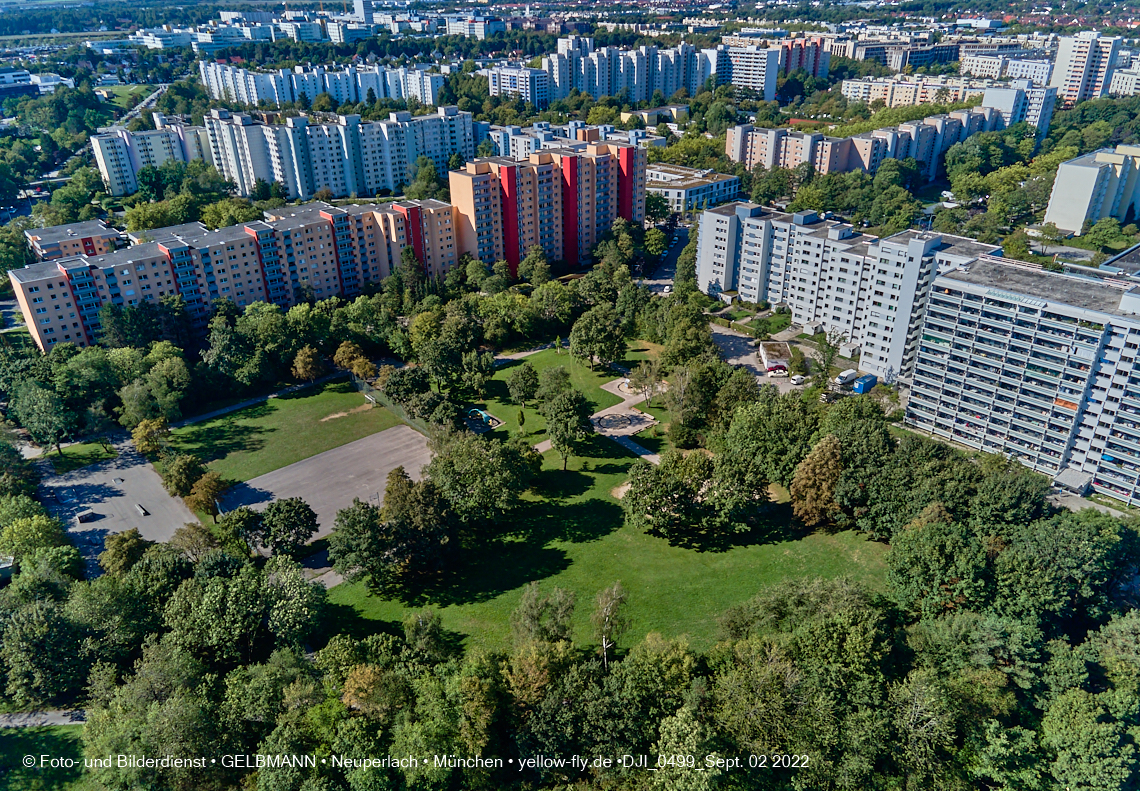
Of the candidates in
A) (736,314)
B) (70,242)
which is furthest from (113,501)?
(736,314)

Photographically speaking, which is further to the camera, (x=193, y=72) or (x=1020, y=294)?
(x=193, y=72)

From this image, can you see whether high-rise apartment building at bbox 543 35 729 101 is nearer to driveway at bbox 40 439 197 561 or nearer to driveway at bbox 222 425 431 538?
driveway at bbox 222 425 431 538

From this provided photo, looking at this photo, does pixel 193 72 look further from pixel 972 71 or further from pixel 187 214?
pixel 972 71

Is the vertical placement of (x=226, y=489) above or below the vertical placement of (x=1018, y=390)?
below

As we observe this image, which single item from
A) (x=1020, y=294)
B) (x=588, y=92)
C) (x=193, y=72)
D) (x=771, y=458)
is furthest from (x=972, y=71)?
(x=193, y=72)

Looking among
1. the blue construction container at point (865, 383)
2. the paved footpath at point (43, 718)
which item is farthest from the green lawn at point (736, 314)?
the paved footpath at point (43, 718)

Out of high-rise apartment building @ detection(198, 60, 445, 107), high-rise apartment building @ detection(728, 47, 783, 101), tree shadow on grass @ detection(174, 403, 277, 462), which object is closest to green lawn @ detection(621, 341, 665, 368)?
tree shadow on grass @ detection(174, 403, 277, 462)

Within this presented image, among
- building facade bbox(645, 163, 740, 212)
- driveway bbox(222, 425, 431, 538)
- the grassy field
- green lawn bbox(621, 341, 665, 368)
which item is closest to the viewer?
driveway bbox(222, 425, 431, 538)

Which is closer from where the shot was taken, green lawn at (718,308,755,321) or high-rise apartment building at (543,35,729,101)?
green lawn at (718,308,755,321)
